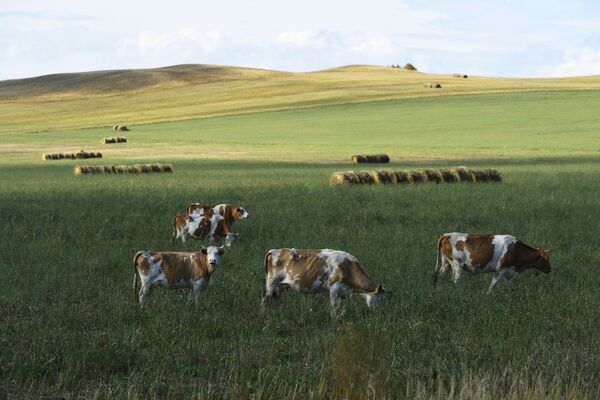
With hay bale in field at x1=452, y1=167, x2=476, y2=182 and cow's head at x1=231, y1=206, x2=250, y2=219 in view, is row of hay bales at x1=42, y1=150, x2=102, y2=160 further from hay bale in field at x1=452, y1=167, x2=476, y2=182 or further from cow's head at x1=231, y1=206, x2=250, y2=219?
cow's head at x1=231, y1=206, x2=250, y2=219

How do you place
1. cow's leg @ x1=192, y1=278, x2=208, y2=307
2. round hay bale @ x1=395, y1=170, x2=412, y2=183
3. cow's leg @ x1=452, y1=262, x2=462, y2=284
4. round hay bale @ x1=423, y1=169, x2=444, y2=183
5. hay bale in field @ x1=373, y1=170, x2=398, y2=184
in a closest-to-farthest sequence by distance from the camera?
cow's leg @ x1=192, y1=278, x2=208, y2=307
cow's leg @ x1=452, y1=262, x2=462, y2=284
hay bale in field @ x1=373, y1=170, x2=398, y2=184
round hay bale @ x1=395, y1=170, x2=412, y2=183
round hay bale @ x1=423, y1=169, x2=444, y2=183

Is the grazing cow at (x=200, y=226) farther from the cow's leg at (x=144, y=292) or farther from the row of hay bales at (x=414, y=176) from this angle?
the row of hay bales at (x=414, y=176)

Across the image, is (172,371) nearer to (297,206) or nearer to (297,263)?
(297,263)

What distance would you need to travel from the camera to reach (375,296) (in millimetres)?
12203

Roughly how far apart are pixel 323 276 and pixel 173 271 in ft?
8.04

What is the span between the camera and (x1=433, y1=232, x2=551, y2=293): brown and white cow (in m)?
14.4

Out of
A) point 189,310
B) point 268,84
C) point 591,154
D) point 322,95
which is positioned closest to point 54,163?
point 591,154

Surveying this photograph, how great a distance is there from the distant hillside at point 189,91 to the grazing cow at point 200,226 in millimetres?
82899

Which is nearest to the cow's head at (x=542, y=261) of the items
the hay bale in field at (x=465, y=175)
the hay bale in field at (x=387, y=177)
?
the hay bale in field at (x=387, y=177)

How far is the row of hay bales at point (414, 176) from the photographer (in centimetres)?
3259

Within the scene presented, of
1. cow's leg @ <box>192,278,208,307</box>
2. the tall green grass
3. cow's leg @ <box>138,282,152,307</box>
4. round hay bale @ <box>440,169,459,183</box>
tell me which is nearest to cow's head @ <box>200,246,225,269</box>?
cow's leg @ <box>192,278,208,307</box>

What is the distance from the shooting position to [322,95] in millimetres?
114250

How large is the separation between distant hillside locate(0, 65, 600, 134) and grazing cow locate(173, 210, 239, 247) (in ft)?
272

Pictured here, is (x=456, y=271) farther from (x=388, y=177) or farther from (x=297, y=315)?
(x=388, y=177)
